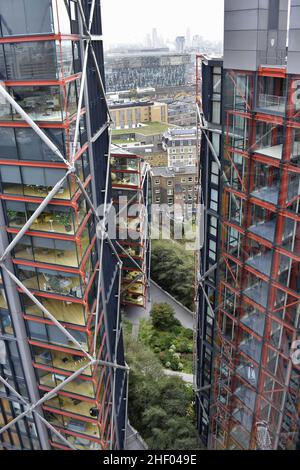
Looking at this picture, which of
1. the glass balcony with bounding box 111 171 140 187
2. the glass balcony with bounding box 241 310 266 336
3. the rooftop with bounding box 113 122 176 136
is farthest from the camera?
the rooftop with bounding box 113 122 176 136

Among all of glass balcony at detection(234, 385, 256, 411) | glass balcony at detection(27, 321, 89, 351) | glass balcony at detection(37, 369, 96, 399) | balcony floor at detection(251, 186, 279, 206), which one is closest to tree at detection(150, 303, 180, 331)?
glass balcony at detection(234, 385, 256, 411)

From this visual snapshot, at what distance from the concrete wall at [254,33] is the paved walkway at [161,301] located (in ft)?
49.0

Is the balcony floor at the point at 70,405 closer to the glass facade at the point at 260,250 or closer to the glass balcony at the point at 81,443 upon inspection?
the glass balcony at the point at 81,443

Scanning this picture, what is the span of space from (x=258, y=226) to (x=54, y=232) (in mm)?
3676

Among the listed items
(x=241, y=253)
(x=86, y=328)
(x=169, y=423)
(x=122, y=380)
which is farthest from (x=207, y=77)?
(x=169, y=423)

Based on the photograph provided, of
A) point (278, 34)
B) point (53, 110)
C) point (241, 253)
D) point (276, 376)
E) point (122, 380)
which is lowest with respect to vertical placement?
point (122, 380)

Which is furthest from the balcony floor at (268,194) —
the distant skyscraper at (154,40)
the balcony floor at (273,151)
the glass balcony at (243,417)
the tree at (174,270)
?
the distant skyscraper at (154,40)

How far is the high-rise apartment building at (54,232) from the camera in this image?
20.9 feet

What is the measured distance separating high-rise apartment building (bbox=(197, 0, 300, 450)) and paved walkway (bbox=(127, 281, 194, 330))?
1007 centimetres

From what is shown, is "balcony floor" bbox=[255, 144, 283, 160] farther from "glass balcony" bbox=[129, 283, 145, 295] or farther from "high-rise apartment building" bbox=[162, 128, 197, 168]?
"high-rise apartment building" bbox=[162, 128, 197, 168]

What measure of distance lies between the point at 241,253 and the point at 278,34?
391cm

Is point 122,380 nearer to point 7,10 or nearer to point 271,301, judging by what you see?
point 271,301

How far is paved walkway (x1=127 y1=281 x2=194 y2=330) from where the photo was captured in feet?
66.9
